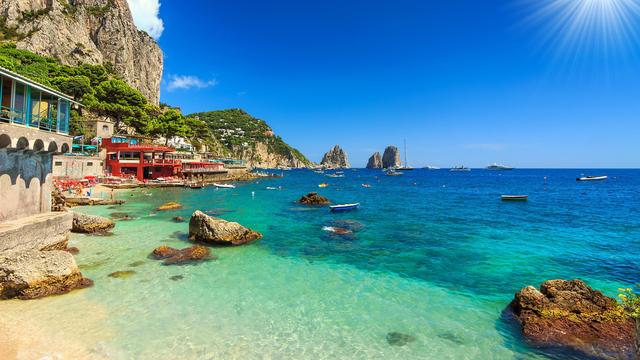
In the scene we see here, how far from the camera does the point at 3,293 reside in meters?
10.9

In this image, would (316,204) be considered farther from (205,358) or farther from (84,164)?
(84,164)

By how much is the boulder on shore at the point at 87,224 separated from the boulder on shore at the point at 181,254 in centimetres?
752

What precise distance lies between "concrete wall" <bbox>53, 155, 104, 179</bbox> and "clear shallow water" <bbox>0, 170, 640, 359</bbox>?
31408 millimetres

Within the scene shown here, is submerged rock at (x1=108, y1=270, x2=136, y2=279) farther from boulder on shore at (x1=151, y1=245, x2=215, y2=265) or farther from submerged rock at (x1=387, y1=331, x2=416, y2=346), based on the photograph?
submerged rock at (x1=387, y1=331, x2=416, y2=346)

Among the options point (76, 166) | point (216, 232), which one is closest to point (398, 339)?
point (216, 232)

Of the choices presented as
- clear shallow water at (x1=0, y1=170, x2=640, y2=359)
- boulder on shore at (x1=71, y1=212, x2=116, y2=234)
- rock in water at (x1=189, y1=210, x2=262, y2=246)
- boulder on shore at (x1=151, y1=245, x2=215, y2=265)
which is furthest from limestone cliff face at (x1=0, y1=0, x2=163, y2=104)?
boulder on shore at (x1=151, y1=245, x2=215, y2=265)

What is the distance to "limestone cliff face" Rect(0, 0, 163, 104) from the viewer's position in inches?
3081

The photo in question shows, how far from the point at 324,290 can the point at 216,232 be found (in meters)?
9.08

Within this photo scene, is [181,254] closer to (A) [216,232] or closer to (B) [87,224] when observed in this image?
(A) [216,232]

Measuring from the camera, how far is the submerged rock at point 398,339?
9406 millimetres

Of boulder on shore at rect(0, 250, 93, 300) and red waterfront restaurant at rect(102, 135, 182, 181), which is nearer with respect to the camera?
boulder on shore at rect(0, 250, 93, 300)

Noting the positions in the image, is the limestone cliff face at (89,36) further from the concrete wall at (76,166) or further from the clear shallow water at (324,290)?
the clear shallow water at (324,290)

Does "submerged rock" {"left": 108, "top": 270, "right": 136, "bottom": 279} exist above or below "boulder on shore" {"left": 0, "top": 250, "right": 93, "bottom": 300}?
below

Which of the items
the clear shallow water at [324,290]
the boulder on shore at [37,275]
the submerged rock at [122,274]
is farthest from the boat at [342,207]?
the boulder on shore at [37,275]
